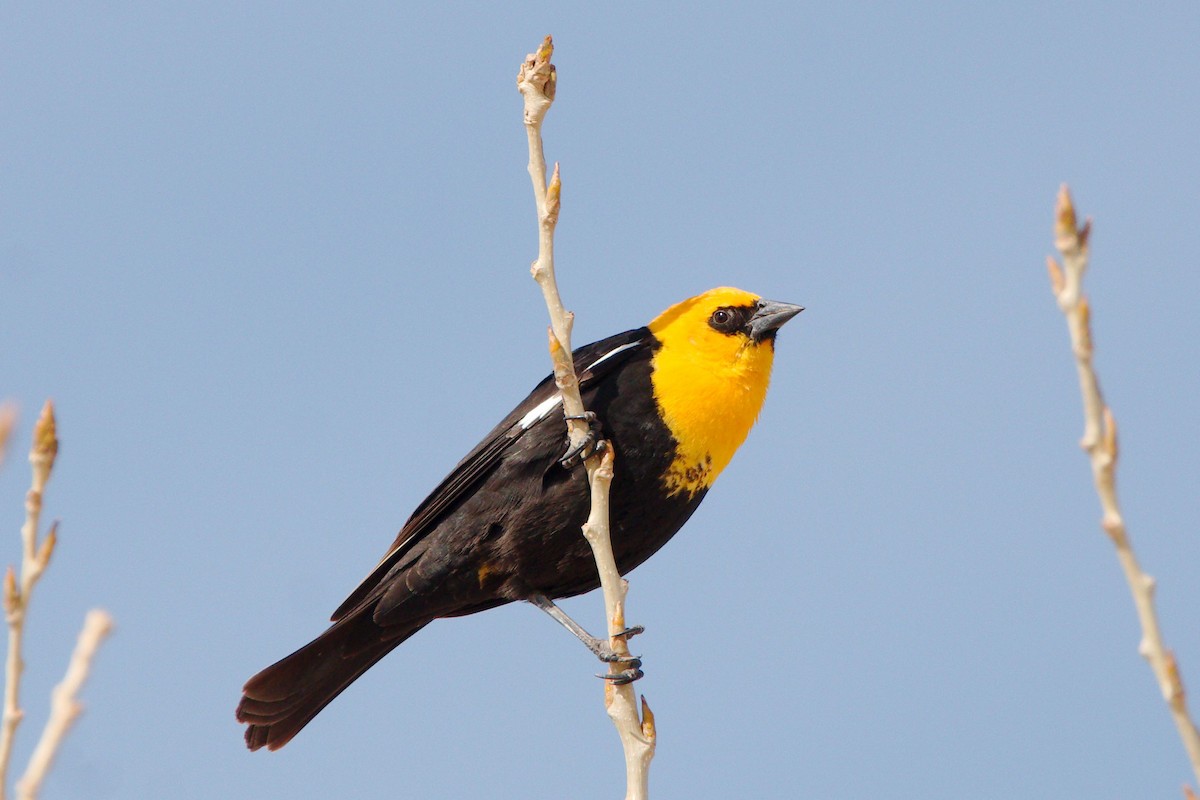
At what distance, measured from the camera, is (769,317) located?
6.42 m

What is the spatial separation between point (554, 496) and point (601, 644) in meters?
0.64

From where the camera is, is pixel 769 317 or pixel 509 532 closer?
pixel 509 532

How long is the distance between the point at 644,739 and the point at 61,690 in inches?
104

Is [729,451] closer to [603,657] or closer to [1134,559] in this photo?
[603,657]

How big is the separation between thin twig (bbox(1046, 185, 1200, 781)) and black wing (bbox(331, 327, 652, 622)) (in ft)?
12.8

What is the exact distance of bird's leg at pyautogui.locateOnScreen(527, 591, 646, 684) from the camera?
473 centimetres

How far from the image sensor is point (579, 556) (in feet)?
19.3

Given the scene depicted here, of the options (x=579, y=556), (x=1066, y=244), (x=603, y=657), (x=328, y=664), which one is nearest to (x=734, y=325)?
(x=579, y=556)

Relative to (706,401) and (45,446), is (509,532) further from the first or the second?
(45,446)

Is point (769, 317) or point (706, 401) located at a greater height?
point (769, 317)

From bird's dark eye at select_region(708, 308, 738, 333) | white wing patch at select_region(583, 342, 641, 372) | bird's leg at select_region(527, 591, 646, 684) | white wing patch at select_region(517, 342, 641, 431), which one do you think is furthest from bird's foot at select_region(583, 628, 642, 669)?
bird's dark eye at select_region(708, 308, 738, 333)

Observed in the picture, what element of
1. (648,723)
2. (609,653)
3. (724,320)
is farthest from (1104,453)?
(724,320)

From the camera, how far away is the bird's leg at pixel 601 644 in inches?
186

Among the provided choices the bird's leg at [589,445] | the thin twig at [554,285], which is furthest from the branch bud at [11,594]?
the bird's leg at [589,445]
